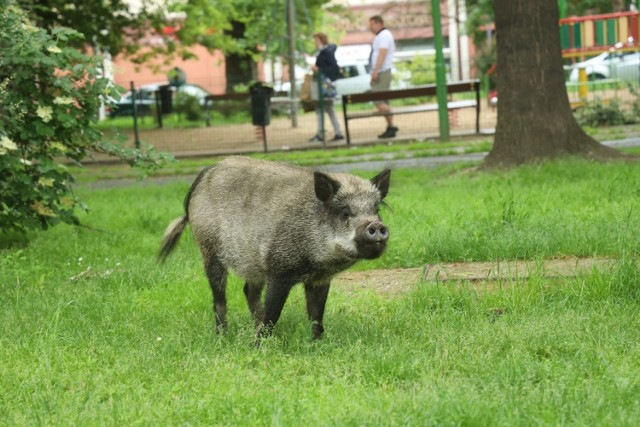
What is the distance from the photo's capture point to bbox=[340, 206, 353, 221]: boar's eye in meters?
6.74

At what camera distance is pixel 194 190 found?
312 inches

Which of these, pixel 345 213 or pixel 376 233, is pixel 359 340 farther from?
pixel 345 213

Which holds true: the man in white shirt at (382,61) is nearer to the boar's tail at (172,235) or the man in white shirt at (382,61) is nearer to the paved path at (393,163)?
the paved path at (393,163)

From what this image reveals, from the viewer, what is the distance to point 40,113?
1050cm

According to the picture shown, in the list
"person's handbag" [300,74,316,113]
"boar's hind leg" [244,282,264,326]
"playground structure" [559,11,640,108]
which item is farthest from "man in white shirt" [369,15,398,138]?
"boar's hind leg" [244,282,264,326]

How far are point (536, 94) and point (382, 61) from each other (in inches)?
362

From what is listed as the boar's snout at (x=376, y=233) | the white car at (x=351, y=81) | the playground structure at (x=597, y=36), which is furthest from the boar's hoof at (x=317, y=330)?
the white car at (x=351, y=81)

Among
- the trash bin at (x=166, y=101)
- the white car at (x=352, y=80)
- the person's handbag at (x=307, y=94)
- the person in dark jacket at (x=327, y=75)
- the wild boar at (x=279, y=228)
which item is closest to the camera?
the wild boar at (x=279, y=228)

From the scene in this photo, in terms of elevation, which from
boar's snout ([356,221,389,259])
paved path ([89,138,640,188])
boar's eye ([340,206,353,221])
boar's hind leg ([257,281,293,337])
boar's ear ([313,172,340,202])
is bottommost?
boar's hind leg ([257,281,293,337])

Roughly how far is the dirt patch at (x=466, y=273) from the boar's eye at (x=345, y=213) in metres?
1.55

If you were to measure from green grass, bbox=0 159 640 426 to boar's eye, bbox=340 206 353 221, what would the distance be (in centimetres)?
79

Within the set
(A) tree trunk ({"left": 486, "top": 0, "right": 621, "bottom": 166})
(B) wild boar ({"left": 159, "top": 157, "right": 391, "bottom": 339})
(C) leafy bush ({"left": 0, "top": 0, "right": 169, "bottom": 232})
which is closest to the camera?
(B) wild boar ({"left": 159, "top": 157, "right": 391, "bottom": 339})

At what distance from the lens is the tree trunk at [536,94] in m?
14.2

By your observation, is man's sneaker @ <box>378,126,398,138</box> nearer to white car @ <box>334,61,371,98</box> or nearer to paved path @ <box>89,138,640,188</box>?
paved path @ <box>89,138,640,188</box>
